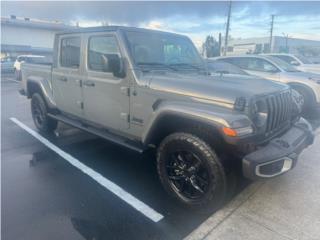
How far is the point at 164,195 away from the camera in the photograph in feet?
10.9

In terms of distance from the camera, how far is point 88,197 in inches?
129

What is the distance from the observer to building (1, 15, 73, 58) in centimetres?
3142

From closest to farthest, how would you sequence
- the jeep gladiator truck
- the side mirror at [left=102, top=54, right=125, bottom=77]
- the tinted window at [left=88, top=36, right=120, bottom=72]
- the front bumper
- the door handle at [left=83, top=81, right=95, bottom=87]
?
the front bumper
the jeep gladiator truck
the side mirror at [left=102, top=54, right=125, bottom=77]
the tinted window at [left=88, top=36, right=120, bottom=72]
the door handle at [left=83, top=81, right=95, bottom=87]

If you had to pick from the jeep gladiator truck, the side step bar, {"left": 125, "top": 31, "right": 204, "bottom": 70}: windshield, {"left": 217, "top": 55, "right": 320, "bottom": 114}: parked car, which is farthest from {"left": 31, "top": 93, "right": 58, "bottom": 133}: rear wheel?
{"left": 217, "top": 55, "right": 320, "bottom": 114}: parked car

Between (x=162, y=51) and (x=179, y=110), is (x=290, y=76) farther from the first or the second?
(x=179, y=110)

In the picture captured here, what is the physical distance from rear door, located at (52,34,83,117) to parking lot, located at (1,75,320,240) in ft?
2.72

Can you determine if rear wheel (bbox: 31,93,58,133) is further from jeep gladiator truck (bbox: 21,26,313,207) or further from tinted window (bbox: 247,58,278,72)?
tinted window (bbox: 247,58,278,72)

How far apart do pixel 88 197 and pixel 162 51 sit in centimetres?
223

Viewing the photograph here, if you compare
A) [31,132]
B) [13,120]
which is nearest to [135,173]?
[31,132]

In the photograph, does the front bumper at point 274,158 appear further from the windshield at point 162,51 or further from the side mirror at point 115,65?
the side mirror at point 115,65

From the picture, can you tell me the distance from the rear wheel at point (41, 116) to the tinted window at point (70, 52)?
126 cm

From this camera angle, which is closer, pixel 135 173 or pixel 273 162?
pixel 273 162

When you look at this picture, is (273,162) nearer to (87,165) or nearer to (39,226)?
(39,226)

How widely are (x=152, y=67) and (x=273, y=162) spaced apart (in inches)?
74.6
